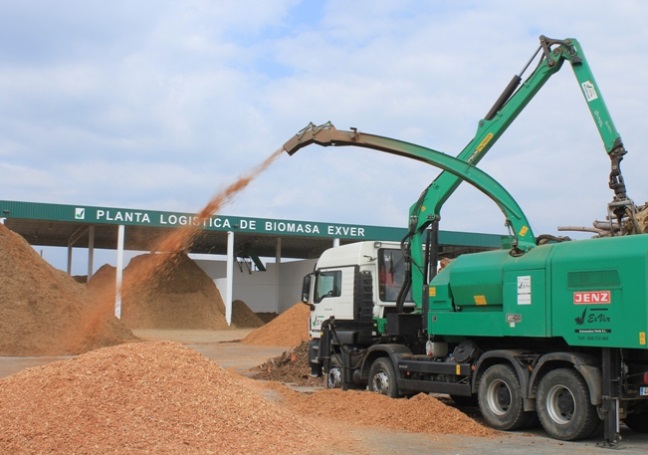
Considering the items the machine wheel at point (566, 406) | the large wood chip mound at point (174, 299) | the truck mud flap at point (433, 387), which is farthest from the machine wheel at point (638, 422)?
the large wood chip mound at point (174, 299)

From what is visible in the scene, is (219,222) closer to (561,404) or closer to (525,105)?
(525,105)

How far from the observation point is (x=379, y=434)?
38.3 feet

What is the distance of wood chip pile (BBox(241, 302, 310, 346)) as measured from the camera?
117 feet

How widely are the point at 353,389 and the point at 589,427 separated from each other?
6701 millimetres

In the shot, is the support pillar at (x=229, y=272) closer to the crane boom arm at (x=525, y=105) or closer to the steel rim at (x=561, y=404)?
the crane boom arm at (x=525, y=105)

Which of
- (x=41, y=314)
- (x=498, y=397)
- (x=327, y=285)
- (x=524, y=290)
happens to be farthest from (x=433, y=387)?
(x=41, y=314)

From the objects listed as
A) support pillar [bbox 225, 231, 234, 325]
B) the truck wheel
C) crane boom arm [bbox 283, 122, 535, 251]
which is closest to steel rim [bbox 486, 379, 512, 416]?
crane boom arm [bbox 283, 122, 535, 251]

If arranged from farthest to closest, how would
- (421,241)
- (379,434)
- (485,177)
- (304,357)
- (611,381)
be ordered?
(304,357)
(421,241)
(485,177)
(379,434)
(611,381)

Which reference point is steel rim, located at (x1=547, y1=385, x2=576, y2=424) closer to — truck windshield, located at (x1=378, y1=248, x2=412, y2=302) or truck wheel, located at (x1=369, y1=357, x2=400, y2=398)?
truck wheel, located at (x1=369, y1=357, x2=400, y2=398)

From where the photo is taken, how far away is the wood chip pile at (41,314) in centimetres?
2831

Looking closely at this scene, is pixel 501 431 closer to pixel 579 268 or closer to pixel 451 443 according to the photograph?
pixel 451 443

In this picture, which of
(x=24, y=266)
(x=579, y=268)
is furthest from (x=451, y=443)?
(x=24, y=266)

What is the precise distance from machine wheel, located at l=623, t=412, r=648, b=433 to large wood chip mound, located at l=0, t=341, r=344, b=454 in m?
5.29

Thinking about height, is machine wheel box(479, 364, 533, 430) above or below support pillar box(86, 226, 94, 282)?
below
